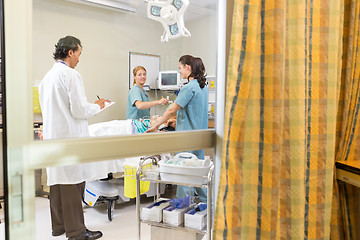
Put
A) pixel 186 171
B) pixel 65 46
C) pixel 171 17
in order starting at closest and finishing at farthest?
1. pixel 65 46
2. pixel 171 17
3. pixel 186 171

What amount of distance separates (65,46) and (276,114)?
77 cm

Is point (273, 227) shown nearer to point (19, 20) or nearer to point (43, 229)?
point (43, 229)

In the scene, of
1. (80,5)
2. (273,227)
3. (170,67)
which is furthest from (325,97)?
(80,5)

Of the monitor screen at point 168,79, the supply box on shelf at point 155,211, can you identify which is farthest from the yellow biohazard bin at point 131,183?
the monitor screen at point 168,79

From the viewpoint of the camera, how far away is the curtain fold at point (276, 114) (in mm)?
1034

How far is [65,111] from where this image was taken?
1.08 metres

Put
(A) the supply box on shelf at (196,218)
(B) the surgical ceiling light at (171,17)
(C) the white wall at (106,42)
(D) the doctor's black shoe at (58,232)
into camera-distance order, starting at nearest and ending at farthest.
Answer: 1. (C) the white wall at (106,42)
2. (D) the doctor's black shoe at (58,232)
3. (B) the surgical ceiling light at (171,17)
4. (A) the supply box on shelf at (196,218)

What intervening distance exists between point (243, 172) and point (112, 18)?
74 cm

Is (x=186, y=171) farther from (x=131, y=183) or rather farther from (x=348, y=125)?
(x=348, y=125)

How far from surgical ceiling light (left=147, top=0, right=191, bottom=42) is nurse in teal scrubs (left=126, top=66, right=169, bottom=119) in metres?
0.18

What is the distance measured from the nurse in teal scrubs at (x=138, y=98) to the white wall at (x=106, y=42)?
0.03 m

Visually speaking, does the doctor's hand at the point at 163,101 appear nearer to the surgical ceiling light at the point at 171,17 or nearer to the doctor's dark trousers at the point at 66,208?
the surgical ceiling light at the point at 171,17

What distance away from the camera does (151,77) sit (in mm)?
1235

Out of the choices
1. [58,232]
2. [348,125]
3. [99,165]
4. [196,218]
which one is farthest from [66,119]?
[348,125]
